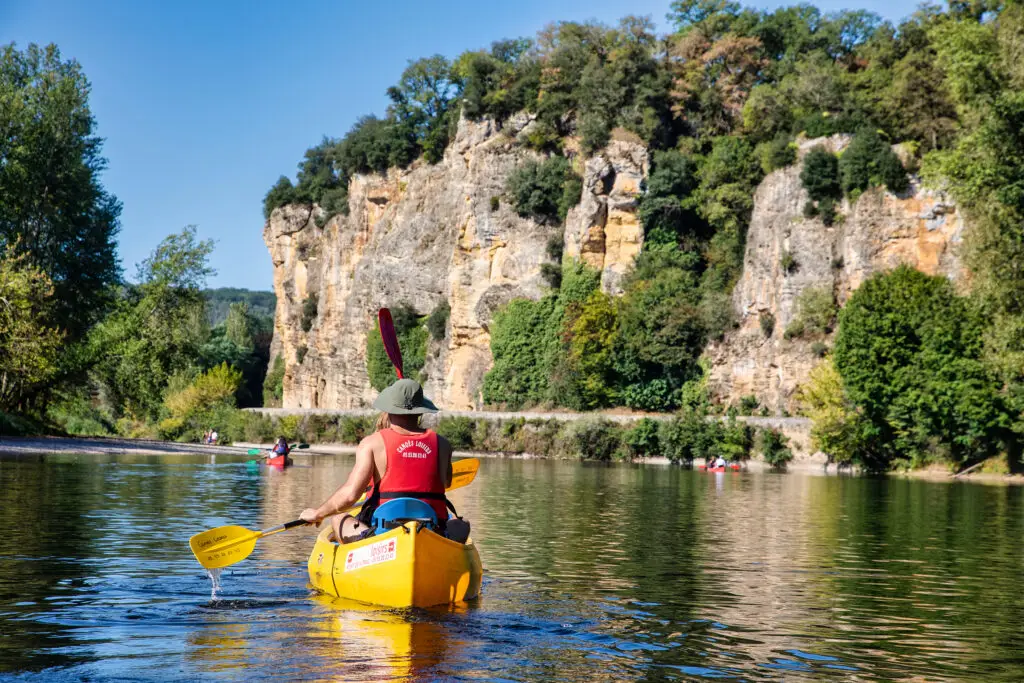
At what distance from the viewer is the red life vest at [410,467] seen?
10.8 metres

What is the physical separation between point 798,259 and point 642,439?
39.1 feet

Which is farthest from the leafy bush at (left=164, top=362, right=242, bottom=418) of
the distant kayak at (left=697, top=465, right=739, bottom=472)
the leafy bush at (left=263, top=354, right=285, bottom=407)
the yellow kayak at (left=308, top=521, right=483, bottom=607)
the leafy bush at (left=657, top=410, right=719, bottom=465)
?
the yellow kayak at (left=308, top=521, right=483, bottom=607)

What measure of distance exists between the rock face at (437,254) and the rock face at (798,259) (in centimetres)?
911

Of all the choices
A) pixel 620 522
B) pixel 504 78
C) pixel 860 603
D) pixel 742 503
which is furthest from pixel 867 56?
pixel 860 603

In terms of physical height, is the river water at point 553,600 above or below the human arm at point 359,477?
below

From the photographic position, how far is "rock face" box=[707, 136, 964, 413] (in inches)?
2052

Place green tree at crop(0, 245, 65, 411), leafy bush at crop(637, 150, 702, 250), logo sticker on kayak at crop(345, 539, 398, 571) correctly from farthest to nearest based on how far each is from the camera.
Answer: leafy bush at crop(637, 150, 702, 250) → green tree at crop(0, 245, 65, 411) → logo sticker on kayak at crop(345, 539, 398, 571)

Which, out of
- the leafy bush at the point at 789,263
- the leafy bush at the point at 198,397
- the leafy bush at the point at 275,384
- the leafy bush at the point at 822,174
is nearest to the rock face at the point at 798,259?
the leafy bush at the point at 789,263

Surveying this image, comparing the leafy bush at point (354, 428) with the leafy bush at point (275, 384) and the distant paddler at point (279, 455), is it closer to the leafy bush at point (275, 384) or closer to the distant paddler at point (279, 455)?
the distant paddler at point (279, 455)

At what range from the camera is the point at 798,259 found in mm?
55938

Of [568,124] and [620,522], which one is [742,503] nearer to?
[620,522]

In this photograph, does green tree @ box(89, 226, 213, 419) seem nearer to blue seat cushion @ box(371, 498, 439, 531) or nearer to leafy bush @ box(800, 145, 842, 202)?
leafy bush @ box(800, 145, 842, 202)

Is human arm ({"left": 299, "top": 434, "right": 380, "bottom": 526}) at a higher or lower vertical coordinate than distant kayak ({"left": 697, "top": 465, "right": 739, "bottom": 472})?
higher

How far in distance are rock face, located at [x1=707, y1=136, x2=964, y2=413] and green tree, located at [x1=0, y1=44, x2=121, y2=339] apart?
30.9 m
